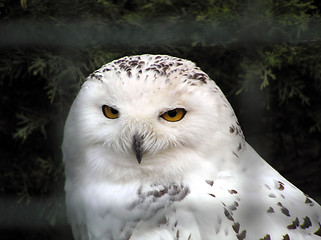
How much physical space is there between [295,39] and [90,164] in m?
0.68

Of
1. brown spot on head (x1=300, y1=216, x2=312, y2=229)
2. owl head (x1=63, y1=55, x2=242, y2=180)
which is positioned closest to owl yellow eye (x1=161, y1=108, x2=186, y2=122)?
owl head (x1=63, y1=55, x2=242, y2=180)

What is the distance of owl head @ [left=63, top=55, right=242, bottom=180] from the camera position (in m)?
1.17

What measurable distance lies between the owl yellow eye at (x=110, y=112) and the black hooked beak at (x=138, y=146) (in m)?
0.09

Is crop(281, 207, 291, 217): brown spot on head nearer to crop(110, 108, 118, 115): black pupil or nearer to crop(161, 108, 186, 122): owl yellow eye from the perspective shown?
crop(161, 108, 186, 122): owl yellow eye

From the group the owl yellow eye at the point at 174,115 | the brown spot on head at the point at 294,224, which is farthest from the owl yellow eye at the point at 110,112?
the brown spot on head at the point at 294,224

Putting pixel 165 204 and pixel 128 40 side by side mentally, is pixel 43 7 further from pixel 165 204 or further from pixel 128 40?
pixel 165 204

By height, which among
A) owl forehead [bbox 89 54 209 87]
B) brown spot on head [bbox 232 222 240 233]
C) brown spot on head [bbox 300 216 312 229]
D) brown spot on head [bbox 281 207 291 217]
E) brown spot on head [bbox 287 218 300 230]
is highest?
owl forehead [bbox 89 54 209 87]

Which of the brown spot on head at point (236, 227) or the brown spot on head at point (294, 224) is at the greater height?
the brown spot on head at point (236, 227)

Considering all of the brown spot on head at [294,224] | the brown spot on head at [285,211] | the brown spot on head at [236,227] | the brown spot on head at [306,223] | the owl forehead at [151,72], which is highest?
the owl forehead at [151,72]

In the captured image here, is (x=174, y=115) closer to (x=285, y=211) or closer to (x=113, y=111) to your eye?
(x=113, y=111)

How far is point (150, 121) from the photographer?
119 cm

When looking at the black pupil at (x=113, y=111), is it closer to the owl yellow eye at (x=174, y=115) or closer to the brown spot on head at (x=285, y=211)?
the owl yellow eye at (x=174, y=115)

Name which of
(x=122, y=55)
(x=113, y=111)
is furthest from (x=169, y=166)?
(x=122, y=55)

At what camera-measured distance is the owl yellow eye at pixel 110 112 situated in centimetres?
122
